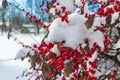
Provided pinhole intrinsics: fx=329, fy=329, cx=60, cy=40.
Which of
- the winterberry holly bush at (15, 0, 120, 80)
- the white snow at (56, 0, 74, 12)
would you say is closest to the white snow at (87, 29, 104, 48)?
the winterberry holly bush at (15, 0, 120, 80)

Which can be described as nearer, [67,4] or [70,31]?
[70,31]

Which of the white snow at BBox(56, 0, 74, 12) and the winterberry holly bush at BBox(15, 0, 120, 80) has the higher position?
the white snow at BBox(56, 0, 74, 12)

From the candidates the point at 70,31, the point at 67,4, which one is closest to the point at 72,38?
the point at 70,31

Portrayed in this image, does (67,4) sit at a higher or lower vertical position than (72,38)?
higher

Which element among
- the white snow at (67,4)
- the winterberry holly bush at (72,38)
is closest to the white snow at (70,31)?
the winterberry holly bush at (72,38)

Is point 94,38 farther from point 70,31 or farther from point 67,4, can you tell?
point 67,4

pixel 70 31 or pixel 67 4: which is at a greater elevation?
pixel 67 4

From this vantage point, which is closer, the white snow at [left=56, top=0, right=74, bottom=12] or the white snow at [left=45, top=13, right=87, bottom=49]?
the white snow at [left=45, top=13, right=87, bottom=49]

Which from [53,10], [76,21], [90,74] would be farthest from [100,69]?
[76,21]

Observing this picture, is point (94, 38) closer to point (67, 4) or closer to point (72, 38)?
point (72, 38)

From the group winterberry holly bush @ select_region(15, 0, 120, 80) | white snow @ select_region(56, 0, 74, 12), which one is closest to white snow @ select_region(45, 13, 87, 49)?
winterberry holly bush @ select_region(15, 0, 120, 80)

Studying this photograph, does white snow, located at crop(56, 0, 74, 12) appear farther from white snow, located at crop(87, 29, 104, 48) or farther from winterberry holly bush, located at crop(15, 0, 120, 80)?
white snow, located at crop(87, 29, 104, 48)

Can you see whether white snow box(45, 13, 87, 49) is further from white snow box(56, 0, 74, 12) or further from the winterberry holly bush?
white snow box(56, 0, 74, 12)

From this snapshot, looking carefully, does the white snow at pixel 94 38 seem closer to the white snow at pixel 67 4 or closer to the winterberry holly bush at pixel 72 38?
the winterberry holly bush at pixel 72 38
